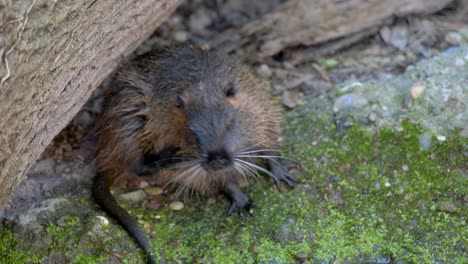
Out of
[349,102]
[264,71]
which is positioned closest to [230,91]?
[349,102]

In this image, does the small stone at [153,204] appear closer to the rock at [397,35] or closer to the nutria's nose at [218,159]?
the nutria's nose at [218,159]

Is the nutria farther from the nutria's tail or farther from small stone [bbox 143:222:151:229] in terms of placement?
small stone [bbox 143:222:151:229]

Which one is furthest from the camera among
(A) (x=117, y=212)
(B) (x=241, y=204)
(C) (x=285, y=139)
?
(C) (x=285, y=139)

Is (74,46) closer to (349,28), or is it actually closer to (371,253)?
(371,253)

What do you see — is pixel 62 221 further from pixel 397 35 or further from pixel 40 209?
pixel 397 35

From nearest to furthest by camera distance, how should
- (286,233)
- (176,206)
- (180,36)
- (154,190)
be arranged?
(286,233) < (176,206) < (154,190) < (180,36)

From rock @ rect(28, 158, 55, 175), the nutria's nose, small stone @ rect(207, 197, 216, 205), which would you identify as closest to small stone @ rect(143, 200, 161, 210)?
small stone @ rect(207, 197, 216, 205)

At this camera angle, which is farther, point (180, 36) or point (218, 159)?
point (180, 36)
